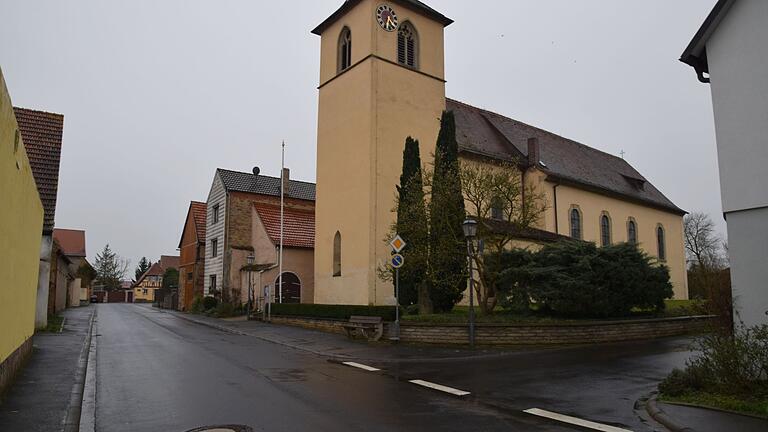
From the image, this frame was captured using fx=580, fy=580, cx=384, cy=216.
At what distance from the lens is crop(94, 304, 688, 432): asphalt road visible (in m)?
7.45

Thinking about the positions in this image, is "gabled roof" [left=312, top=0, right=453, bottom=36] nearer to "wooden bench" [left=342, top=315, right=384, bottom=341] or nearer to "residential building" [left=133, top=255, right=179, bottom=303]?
"wooden bench" [left=342, top=315, right=384, bottom=341]

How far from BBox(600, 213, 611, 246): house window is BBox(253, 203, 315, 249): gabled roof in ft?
60.9

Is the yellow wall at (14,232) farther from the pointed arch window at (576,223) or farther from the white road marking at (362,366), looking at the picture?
the pointed arch window at (576,223)

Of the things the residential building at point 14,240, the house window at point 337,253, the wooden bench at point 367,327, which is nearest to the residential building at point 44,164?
the residential building at point 14,240

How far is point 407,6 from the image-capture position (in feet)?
96.6

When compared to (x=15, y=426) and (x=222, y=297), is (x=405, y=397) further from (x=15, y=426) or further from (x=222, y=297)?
(x=222, y=297)

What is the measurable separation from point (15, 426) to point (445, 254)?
559 inches

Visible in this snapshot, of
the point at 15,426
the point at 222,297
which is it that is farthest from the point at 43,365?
the point at 222,297

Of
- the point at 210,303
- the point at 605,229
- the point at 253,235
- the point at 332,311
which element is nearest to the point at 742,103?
the point at 332,311

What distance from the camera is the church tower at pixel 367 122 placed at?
86.8 feet

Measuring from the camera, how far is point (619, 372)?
11945 mm

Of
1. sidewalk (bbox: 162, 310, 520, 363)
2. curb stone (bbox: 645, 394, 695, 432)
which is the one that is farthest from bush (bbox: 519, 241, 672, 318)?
curb stone (bbox: 645, 394, 695, 432)

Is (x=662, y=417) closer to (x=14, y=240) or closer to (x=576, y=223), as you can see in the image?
(x=14, y=240)

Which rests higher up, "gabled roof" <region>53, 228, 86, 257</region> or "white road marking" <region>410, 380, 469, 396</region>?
"gabled roof" <region>53, 228, 86, 257</region>
